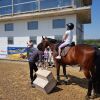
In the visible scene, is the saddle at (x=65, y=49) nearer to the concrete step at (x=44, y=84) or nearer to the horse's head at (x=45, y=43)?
the horse's head at (x=45, y=43)

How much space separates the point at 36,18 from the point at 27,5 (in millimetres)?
1954

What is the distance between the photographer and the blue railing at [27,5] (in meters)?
27.7

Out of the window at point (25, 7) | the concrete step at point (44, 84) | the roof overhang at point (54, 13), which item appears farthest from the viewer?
the window at point (25, 7)

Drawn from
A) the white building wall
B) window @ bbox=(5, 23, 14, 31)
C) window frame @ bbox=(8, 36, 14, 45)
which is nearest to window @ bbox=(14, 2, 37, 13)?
the white building wall

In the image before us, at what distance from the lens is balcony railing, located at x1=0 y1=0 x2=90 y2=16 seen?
27.4m

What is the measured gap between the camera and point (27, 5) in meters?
30.3

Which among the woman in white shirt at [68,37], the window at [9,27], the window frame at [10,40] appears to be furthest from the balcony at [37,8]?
the woman in white shirt at [68,37]

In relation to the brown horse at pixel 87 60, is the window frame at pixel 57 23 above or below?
above

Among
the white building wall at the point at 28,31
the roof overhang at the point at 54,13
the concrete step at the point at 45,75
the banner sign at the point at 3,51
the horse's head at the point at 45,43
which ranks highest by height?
the roof overhang at the point at 54,13

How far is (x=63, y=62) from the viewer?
432 inches

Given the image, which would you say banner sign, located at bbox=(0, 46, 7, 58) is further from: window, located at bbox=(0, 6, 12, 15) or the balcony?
window, located at bbox=(0, 6, 12, 15)

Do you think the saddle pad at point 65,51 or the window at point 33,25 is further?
the window at point 33,25

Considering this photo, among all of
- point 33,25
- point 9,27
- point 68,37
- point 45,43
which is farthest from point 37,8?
point 68,37

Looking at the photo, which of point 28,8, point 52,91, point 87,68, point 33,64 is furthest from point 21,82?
point 28,8
